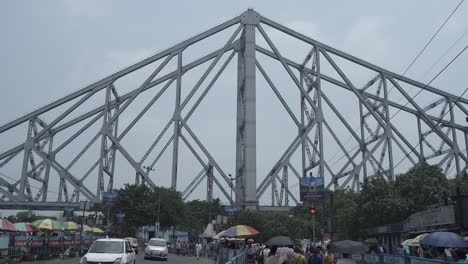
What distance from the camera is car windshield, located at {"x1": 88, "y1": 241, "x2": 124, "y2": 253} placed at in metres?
21.3

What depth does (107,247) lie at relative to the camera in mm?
21547

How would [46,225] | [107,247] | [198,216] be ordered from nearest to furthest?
1. [107,247]
2. [46,225]
3. [198,216]

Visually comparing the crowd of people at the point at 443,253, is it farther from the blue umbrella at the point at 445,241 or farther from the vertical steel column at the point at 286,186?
the vertical steel column at the point at 286,186

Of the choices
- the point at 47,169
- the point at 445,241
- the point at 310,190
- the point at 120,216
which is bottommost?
the point at 445,241

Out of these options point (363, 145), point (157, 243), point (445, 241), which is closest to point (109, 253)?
point (445, 241)

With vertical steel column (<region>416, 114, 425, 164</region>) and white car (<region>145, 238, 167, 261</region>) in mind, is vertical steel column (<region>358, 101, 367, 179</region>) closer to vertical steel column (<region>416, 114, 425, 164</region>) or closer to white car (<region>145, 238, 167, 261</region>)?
vertical steel column (<region>416, 114, 425, 164</region>)

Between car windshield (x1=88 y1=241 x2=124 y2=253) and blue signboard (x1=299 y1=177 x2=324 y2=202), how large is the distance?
2087 centimetres

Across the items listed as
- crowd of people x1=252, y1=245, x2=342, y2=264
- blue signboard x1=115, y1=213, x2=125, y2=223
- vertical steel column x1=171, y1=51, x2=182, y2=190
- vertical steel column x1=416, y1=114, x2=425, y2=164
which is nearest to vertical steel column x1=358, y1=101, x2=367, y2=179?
vertical steel column x1=416, y1=114, x2=425, y2=164

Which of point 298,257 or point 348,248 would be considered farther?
point 348,248

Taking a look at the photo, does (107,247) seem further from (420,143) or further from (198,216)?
(198,216)

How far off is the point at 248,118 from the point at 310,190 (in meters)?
40.0

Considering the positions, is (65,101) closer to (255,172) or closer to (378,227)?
(255,172)

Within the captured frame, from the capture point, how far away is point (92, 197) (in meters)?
85.0

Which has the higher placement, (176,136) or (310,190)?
(176,136)
